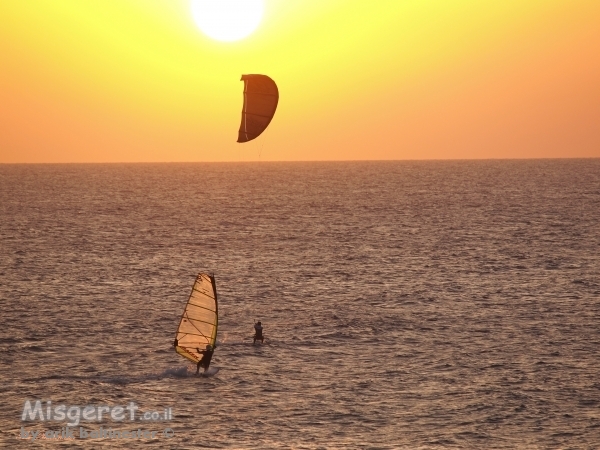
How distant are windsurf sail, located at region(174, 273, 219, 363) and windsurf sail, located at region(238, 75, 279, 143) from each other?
A: 27.6 ft

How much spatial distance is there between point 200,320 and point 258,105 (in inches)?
483

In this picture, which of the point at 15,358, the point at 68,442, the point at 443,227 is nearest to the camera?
the point at 68,442

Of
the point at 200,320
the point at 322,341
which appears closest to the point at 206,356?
the point at 200,320

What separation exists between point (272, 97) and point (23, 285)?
134 ft

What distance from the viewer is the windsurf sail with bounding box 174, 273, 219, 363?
54062 millimetres

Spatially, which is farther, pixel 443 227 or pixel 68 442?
pixel 443 227

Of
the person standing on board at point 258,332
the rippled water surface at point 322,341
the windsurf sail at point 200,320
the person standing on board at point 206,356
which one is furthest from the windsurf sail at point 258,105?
the rippled water surface at point 322,341

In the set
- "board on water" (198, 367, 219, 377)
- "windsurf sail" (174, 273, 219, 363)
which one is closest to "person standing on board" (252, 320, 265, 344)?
"board on water" (198, 367, 219, 377)

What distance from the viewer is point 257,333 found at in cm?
6088

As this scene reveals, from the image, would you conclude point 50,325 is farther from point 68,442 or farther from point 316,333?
point 68,442

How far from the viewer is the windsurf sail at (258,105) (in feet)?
176

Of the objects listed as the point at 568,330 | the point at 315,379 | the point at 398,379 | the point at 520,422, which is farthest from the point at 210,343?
the point at 568,330

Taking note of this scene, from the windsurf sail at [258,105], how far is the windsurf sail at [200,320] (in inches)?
331

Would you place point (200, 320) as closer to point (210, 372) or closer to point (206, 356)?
point (206, 356)
